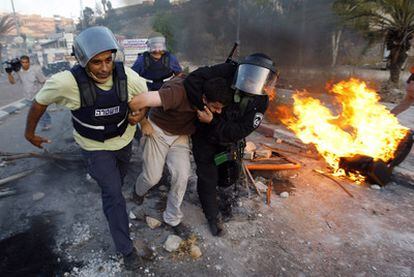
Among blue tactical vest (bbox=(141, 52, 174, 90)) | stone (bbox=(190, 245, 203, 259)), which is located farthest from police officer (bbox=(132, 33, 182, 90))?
stone (bbox=(190, 245, 203, 259))

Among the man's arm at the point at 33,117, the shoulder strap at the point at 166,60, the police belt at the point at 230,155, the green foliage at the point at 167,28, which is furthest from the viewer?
the green foliage at the point at 167,28

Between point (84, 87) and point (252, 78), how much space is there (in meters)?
1.39

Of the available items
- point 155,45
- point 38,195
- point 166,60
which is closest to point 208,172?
point 38,195

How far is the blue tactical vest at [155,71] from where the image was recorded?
479cm

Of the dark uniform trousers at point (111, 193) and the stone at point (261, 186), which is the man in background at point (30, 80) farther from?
the stone at point (261, 186)

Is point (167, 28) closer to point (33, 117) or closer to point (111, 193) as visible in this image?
point (33, 117)

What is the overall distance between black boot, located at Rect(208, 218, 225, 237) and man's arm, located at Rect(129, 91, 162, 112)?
137cm

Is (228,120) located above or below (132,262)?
above

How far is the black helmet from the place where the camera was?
102 inches

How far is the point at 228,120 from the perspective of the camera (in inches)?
104

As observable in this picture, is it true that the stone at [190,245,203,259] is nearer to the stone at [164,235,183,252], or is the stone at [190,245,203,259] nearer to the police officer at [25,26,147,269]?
the stone at [164,235,183,252]

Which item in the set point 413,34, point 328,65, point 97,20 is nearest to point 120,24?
point 97,20

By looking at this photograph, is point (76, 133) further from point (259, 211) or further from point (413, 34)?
point (413, 34)

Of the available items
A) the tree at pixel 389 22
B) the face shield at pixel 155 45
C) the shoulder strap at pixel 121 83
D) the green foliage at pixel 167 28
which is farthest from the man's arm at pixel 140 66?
the green foliage at pixel 167 28
